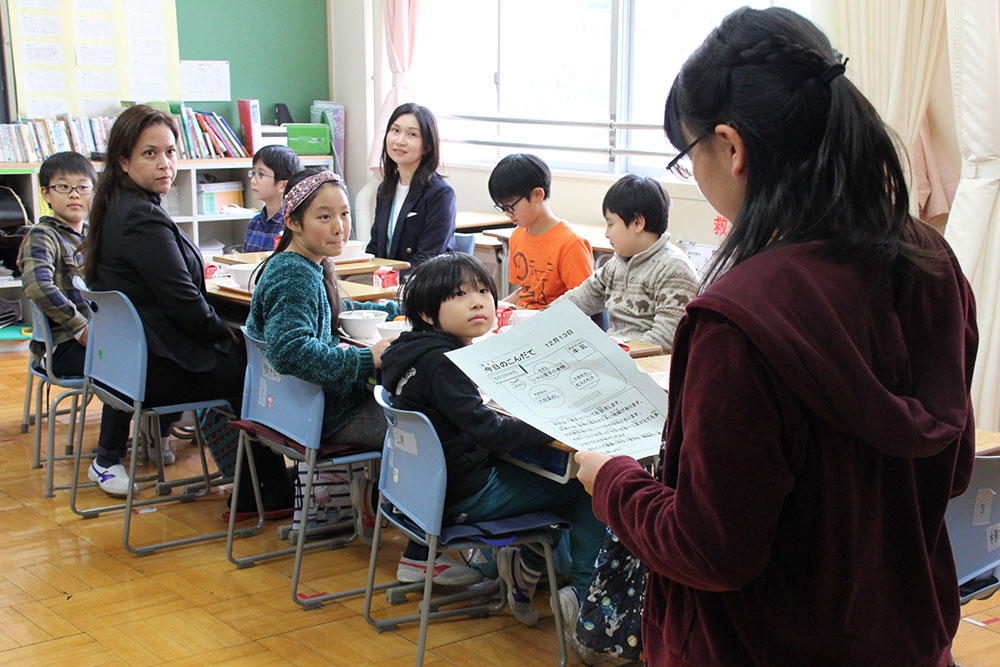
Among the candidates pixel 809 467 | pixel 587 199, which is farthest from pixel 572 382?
pixel 587 199

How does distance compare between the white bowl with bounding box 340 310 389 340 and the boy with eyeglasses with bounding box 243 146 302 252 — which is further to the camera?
the boy with eyeglasses with bounding box 243 146 302 252

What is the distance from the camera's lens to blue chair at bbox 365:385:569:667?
2.26 meters

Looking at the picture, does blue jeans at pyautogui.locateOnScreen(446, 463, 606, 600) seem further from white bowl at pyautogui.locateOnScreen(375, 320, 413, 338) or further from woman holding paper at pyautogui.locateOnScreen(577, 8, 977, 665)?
woman holding paper at pyautogui.locateOnScreen(577, 8, 977, 665)

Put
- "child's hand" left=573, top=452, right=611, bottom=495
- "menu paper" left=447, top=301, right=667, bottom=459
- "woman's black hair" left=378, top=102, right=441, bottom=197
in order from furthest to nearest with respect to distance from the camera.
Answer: "woman's black hair" left=378, top=102, right=441, bottom=197, "menu paper" left=447, top=301, right=667, bottom=459, "child's hand" left=573, top=452, right=611, bottom=495

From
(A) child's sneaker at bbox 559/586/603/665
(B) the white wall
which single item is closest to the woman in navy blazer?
(B) the white wall

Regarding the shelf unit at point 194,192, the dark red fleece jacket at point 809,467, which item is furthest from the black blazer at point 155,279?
the shelf unit at point 194,192

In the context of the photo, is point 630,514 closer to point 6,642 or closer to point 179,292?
point 6,642

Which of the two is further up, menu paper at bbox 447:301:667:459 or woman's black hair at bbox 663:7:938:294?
woman's black hair at bbox 663:7:938:294

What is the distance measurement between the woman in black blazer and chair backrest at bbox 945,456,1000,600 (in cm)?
225

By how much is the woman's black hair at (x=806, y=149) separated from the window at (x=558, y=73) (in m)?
4.30

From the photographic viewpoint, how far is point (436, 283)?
246cm

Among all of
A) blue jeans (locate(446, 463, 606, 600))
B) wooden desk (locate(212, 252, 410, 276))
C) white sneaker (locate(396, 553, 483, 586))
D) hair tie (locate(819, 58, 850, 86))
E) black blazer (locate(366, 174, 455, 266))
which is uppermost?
hair tie (locate(819, 58, 850, 86))

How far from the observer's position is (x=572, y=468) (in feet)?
7.28

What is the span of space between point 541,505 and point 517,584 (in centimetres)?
36
